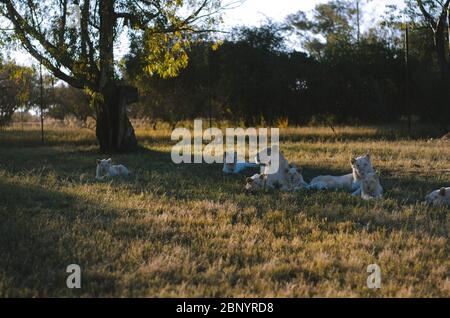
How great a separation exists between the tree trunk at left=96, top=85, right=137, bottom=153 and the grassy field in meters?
6.99

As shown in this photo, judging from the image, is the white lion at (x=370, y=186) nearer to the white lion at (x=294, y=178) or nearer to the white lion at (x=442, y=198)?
the white lion at (x=442, y=198)

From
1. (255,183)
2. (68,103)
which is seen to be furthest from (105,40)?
(68,103)

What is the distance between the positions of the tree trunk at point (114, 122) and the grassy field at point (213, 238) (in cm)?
699

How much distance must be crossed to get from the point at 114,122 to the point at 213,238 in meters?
12.9

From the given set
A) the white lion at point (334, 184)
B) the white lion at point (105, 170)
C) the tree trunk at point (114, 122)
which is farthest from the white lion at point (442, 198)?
the tree trunk at point (114, 122)

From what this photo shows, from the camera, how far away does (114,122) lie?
18219 mm

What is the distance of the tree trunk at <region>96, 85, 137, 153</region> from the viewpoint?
1805cm

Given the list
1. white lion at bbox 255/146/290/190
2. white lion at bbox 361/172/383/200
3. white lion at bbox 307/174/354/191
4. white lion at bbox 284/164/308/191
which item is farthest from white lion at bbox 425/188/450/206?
white lion at bbox 255/146/290/190

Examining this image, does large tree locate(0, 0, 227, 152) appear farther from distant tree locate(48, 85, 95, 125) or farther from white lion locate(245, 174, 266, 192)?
distant tree locate(48, 85, 95, 125)

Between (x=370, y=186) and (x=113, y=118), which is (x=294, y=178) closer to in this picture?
(x=370, y=186)

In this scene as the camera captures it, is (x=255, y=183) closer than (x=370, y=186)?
No

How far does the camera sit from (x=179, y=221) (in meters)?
6.87
